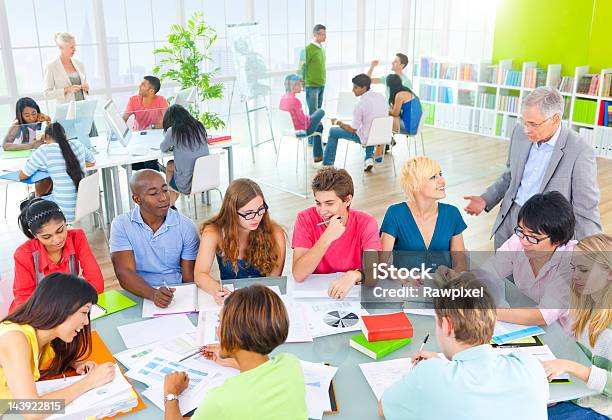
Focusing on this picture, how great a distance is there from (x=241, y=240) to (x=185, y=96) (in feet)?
14.4

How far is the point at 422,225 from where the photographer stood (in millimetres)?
3145

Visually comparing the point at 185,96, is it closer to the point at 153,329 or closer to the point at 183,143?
the point at 183,143

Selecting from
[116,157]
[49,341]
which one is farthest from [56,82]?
[49,341]

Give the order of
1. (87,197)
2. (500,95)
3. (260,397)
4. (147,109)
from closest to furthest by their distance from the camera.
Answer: (260,397)
(87,197)
(147,109)
(500,95)

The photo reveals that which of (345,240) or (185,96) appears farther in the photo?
(185,96)

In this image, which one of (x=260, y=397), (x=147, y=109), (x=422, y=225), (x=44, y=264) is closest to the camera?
(x=260, y=397)

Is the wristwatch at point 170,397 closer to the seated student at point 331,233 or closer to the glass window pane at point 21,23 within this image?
the seated student at point 331,233

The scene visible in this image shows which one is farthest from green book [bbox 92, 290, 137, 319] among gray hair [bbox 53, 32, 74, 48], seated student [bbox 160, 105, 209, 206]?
gray hair [bbox 53, 32, 74, 48]

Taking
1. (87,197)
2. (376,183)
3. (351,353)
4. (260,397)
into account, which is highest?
(260,397)

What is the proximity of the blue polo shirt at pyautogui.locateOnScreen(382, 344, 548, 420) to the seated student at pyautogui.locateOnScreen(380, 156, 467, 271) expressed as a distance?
4.54ft

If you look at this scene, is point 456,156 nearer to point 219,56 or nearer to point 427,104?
point 427,104

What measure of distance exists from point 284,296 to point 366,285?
1.33 feet

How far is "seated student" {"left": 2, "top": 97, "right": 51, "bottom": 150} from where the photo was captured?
18.0 feet

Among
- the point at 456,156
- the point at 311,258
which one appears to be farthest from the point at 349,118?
the point at 311,258
